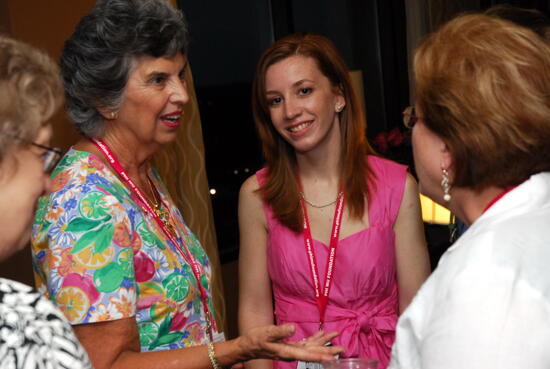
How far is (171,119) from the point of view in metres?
2.09

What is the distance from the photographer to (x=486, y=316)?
3.96 feet

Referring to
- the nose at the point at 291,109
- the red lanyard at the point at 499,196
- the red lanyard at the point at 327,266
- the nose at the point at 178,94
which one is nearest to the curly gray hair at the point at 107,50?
the nose at the point at 178,94

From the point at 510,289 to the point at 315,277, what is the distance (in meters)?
1.28

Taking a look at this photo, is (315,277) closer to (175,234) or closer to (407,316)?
(175,234)

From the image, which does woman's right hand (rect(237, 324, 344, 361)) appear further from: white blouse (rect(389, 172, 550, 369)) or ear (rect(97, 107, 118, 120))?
ear (rect(97, 107, 118, 120))

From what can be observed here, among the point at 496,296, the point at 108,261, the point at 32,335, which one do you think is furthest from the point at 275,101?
the point at 32,335

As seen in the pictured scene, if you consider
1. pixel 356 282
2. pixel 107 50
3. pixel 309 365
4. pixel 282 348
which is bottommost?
pixel 309 365

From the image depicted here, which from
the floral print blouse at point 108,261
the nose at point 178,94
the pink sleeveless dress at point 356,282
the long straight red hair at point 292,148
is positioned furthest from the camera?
the long straight red hair at point 292,148

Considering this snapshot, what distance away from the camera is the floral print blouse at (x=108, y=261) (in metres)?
1.66

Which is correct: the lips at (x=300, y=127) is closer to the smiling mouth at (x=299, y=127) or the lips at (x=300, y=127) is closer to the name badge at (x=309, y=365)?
the smiling mouth at (x=299, y=127)

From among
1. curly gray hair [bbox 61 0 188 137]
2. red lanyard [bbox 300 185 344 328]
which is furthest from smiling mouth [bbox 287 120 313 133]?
curly gray hair [bbox 61 0 188 137]

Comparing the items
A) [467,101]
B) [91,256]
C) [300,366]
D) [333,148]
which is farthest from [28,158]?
[333,148]

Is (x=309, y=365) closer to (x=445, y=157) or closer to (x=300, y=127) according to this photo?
(x=300, y=127)

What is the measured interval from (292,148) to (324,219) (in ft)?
1.11
